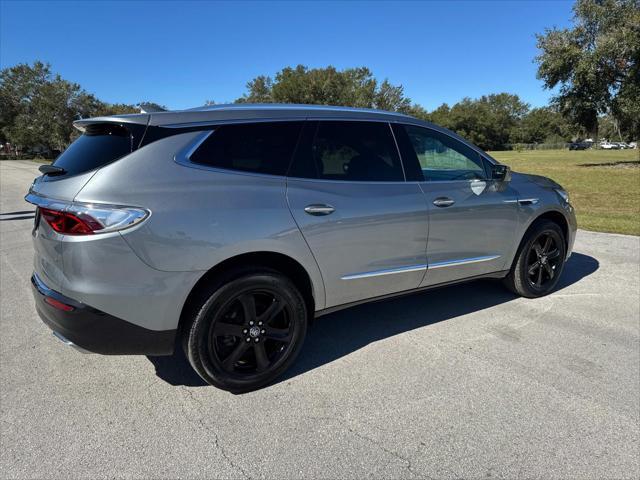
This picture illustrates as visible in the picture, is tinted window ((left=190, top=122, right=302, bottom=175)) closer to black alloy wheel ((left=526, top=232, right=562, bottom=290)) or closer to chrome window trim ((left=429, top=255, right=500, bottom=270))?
chrome window trim ((left=429, top=255, right=500, bottom=270))

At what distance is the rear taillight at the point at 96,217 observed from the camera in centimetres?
242

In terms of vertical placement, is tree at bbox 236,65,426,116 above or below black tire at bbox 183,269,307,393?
above

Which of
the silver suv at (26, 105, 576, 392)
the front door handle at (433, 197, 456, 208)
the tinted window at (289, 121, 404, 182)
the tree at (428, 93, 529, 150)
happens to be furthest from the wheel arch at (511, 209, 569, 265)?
the tree at (428, 93, 529, 150)

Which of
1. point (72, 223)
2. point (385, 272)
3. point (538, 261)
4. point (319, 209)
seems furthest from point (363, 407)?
point (538, 261)

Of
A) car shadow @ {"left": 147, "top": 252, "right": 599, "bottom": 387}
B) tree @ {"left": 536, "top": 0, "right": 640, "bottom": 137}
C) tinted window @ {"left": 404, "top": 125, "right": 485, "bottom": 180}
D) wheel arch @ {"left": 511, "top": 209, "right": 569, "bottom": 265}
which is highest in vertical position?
tree @ {"left": 536, "top": 0, "right": 640, "bottom": 137}

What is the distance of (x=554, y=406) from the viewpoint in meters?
2.78

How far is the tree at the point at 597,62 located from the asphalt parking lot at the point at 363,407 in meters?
24.4

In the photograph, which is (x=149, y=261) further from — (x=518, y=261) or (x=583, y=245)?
(x=583, y=245)

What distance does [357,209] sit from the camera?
126 inches

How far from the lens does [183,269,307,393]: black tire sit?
8.93ft

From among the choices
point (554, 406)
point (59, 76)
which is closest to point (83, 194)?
point (554, 406)

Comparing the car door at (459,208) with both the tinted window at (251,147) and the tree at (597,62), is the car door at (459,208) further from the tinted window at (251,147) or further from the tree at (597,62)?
the tree at (597,62)

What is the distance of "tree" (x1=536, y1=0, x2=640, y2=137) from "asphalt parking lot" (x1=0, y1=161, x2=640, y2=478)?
960 inches

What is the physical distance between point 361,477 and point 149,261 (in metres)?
1.62
